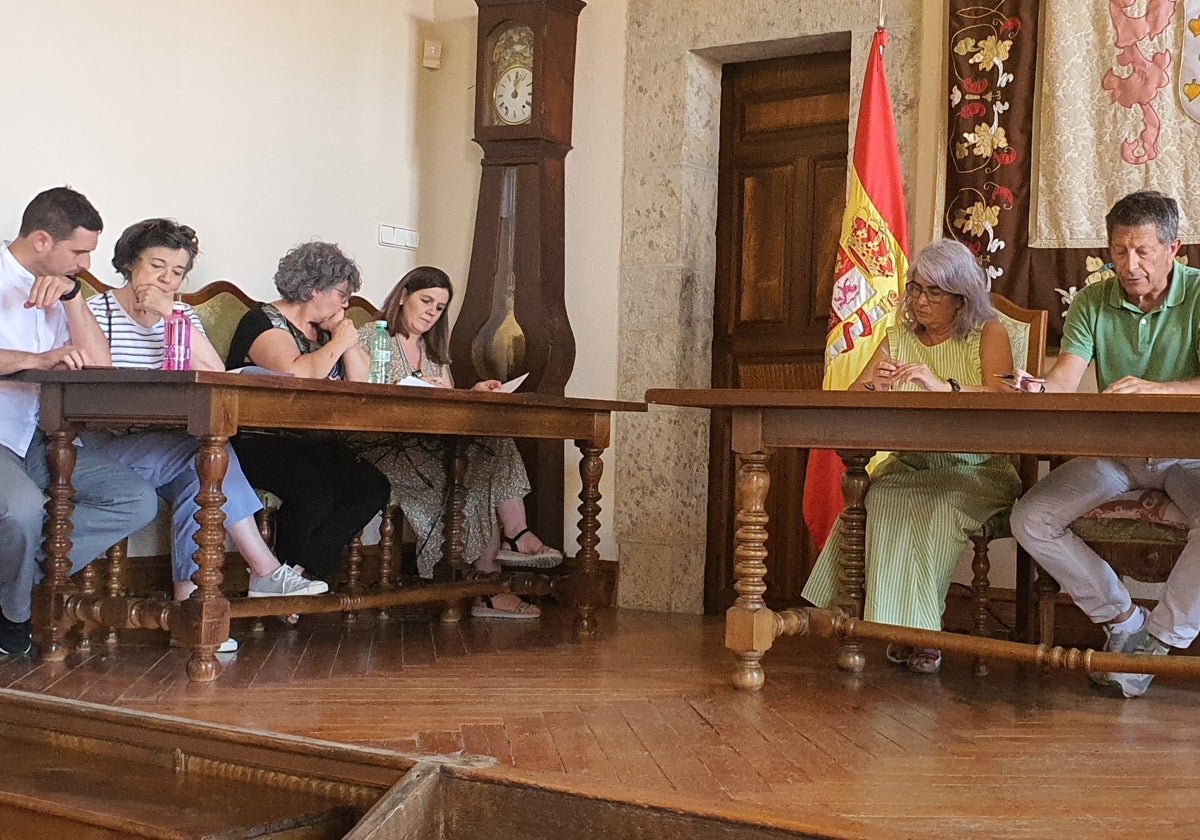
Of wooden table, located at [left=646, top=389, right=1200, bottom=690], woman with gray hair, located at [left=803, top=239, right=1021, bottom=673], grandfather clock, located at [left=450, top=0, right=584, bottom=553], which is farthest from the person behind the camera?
grandfather clock, located at [left=450, top=0, right=584, bottom=553]

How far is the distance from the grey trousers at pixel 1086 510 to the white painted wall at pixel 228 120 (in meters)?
2.78

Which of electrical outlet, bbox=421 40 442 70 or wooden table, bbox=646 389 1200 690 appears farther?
electrical outlet, bbox=421 40 442 70

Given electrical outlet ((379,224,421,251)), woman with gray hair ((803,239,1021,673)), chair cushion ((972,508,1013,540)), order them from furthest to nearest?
electrical outlet ((379,224,421,251)) → chair cushion ((972,508,1013,540)) → woman with gray hair ((803,239,1021,673))

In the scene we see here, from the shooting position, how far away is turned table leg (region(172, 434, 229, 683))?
3143 millimetres

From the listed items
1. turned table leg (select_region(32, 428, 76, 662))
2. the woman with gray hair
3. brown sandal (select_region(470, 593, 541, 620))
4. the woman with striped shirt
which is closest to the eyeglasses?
the woman with gray hair

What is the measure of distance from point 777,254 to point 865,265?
0.72 metres

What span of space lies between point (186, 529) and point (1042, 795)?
88.7 inches

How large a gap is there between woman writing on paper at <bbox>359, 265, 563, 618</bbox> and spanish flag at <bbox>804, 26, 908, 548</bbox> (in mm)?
897

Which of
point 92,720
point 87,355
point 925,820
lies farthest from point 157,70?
point 925,820

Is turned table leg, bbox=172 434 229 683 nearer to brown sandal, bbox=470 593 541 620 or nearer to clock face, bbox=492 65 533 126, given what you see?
brown sandal, bbox=470 593 541 620

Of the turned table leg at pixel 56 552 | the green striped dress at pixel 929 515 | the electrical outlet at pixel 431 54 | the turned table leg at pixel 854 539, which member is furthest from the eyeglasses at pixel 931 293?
the electrical outlet at pixel 431 54

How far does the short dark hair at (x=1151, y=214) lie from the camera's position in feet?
10.6

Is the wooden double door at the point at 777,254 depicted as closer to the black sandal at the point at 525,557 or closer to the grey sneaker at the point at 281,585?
the black sandal at the point at 525,557

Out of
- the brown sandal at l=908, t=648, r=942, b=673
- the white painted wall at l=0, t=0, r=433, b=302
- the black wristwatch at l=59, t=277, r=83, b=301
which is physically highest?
the white painted wall at l=0, t=0, r=433, b=302
